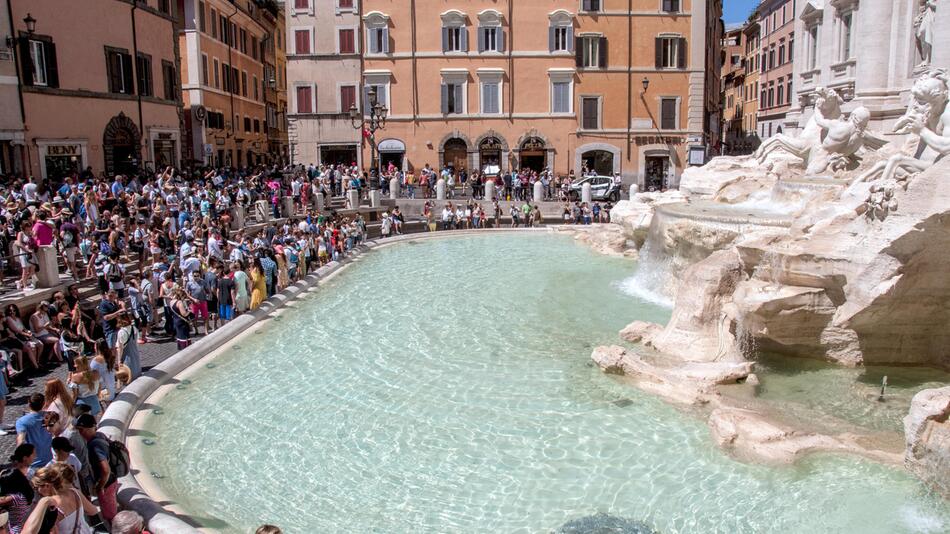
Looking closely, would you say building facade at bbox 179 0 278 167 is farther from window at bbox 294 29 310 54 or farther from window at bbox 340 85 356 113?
window at bbox 340 85 356 113

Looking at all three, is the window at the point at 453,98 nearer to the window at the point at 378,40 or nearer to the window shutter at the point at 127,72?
the window at the point at 378,40

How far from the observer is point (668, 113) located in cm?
3659

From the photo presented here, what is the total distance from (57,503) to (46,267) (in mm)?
8906

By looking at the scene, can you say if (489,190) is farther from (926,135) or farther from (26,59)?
(926,135)

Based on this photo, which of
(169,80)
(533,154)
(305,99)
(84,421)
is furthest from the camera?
(533,154)

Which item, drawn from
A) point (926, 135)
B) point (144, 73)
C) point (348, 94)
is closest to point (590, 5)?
point (348, 94)

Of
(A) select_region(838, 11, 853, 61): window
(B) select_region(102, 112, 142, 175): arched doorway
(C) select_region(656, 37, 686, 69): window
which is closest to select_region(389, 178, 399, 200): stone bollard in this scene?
(B) select_region(102, 112, 142, 175): arched doorway

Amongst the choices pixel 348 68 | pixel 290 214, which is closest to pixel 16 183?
pixel 290 214

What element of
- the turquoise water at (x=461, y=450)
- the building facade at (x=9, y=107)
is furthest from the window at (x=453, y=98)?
the turquoise water at (x=461, y=450)

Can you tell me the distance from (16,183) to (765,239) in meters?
16.3

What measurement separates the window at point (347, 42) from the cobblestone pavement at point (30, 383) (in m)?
26.6

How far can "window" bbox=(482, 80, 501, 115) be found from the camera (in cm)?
3609

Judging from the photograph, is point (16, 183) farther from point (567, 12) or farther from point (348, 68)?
point (567, 12)

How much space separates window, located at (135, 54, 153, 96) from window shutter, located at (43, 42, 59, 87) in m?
3.93
